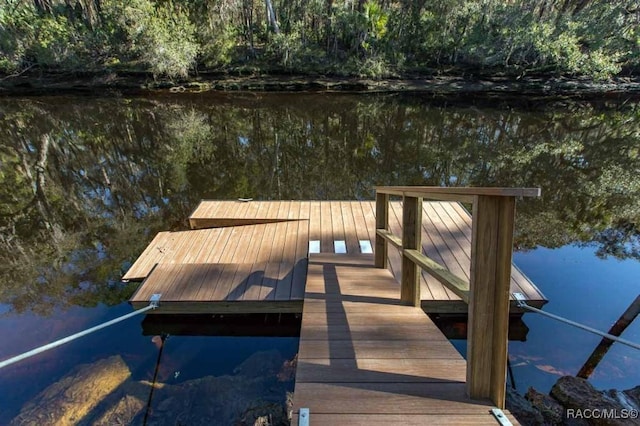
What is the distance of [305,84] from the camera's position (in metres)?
21.4

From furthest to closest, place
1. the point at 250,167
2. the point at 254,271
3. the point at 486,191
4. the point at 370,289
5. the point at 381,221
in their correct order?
the point at 250,167, the point at 254,271, the point at 381,221, the point at 370,289, the point at 486,191

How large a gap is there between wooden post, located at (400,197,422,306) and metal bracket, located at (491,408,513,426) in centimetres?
111

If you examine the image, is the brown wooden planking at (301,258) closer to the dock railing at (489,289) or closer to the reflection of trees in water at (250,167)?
the reflection of trees in water at (250,167)

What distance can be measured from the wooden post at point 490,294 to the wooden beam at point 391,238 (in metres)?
1.14

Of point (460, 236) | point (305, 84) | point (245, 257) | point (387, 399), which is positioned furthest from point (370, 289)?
point (305, 84)

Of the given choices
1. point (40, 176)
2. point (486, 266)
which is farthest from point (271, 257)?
point (40, 176)

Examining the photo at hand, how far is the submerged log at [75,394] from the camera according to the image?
9.35 ft

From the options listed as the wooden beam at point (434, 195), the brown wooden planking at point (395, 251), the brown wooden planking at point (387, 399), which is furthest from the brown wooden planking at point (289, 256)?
the brown wooden planking at point (387, 399)

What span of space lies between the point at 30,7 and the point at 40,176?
2052 cm

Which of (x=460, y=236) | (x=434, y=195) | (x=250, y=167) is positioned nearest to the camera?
Result: (x=434, y=195)

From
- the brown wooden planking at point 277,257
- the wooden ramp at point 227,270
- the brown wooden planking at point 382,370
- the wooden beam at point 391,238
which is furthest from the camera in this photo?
the brown wooden planking at point 277,257

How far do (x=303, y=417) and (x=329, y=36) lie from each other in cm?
2507

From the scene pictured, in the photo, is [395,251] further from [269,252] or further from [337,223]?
[269,252]

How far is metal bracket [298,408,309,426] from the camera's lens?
60.6 inches
